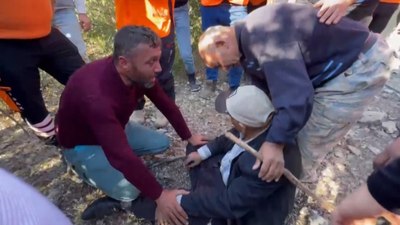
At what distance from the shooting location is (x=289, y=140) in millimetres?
1940

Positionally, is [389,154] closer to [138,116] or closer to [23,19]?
[138,116]

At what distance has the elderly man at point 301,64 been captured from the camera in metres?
1.92

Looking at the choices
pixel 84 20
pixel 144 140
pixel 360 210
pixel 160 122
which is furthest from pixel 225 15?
A: pixel 360 210

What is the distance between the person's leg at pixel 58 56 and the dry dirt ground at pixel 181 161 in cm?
64

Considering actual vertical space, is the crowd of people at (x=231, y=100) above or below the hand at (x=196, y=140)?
above

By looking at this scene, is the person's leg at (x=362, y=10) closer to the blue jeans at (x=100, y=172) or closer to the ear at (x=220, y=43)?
the ear at (x=220, y=43)

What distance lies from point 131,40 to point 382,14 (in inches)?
86.0

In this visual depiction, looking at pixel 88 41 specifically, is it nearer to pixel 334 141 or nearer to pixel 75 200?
pixel 75 200

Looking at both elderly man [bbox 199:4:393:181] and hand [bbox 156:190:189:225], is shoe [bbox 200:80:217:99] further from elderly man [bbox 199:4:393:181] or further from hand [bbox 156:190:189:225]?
hand [bbox 156:190:189:225]

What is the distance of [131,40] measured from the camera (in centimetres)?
212

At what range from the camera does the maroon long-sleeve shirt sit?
2.10 metres

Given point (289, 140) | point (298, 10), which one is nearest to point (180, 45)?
point (298, 10)

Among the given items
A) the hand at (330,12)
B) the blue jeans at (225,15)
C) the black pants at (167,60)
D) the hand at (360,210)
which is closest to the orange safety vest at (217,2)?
the blue jeans at (225,15)

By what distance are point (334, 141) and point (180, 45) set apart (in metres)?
1.74
